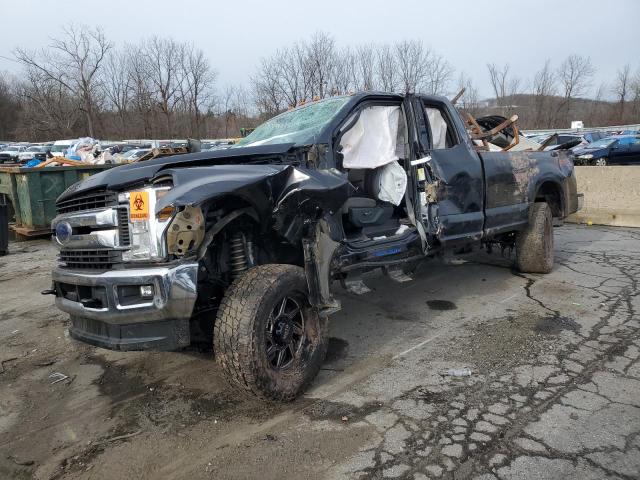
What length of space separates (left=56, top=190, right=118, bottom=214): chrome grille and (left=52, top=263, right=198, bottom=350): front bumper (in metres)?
0.44

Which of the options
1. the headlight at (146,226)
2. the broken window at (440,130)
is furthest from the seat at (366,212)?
the headlight at (146,226)

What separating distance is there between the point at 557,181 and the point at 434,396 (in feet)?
14.1

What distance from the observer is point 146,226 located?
295cm

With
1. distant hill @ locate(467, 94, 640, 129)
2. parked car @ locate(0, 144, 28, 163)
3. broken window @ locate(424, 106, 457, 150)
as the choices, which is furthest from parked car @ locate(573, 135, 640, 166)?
distant hill @ locate(467, 94, 640, 129)

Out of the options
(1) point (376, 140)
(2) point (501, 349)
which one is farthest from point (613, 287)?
(1) point (376, 140)

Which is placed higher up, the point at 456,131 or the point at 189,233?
the point at 456,131

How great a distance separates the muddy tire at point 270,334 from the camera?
3006mm

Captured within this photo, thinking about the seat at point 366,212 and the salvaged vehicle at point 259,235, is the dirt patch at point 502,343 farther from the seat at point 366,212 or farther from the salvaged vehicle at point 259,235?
the seat at point 366,212

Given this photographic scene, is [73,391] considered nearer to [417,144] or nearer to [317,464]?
[317,464]

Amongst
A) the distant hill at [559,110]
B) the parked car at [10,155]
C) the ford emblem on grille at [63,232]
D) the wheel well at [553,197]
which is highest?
the distant hill at [559,110]

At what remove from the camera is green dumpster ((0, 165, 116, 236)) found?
987 cm

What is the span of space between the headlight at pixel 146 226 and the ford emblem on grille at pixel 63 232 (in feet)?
2.03

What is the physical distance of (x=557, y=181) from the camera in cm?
652

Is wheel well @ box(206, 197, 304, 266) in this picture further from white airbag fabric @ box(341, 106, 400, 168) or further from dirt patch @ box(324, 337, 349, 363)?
white airbag fabric @ box(341, 106, 400, 168)
